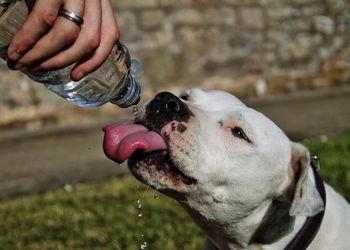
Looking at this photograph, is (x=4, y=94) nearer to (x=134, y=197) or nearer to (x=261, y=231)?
(x=134, y=197)

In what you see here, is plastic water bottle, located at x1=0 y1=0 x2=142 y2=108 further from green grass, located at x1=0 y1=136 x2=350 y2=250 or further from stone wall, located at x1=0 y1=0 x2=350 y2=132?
stone wall, located at x1=0 y1=0 x2=350 y2=132

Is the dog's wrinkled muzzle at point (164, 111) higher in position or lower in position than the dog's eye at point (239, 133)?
higher

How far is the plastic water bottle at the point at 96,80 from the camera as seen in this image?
287 cm

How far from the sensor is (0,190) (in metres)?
7.18

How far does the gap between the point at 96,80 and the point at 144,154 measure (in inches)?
16.1

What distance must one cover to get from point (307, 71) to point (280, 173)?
727cm

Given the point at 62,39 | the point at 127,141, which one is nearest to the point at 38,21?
the point at 62,39

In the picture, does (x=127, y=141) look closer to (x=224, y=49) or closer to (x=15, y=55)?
(x=15, y=55)

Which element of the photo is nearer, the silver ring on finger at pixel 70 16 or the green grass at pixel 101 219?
the silver ring on finger at pixel 70 16

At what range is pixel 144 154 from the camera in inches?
134

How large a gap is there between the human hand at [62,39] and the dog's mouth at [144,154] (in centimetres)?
68

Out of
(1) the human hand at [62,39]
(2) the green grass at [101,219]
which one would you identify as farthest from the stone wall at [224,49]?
(1) the human hand at [62,39]

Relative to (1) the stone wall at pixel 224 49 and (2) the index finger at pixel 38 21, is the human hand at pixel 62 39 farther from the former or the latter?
(1) the stone wall at pixel 224 49

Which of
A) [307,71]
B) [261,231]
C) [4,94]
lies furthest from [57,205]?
[307,71]
